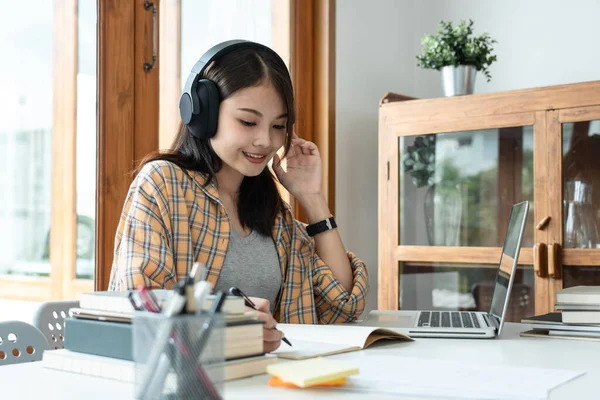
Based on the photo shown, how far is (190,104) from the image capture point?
1466 millimetres

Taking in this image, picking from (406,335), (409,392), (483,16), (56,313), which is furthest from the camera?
(483,16)

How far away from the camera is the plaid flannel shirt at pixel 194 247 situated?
4.12ft

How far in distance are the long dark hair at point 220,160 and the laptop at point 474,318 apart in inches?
12.8

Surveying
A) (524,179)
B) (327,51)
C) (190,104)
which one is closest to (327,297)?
(190,104)

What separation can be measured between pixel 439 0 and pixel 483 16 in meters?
0.24

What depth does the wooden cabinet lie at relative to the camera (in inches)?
95.9

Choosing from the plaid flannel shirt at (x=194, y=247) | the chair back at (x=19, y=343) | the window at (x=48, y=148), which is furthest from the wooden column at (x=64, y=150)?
the chair back at (x=19, y=343)

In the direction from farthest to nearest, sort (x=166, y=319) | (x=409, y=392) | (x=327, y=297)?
(x=327, y=297)
(x=409, y=392)
(x=166, y=319)

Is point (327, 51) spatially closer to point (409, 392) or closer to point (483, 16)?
point (483, 16)

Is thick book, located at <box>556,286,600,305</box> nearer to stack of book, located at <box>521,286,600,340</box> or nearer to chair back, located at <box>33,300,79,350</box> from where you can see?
stack of book, located at <box>521,286,600,340</box>

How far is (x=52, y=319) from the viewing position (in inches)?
55.4

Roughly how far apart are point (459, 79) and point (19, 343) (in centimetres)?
195

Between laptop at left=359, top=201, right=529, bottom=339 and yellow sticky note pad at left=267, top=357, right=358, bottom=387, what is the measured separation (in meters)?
0.48

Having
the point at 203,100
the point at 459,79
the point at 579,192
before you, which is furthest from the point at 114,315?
the point at 459,79
